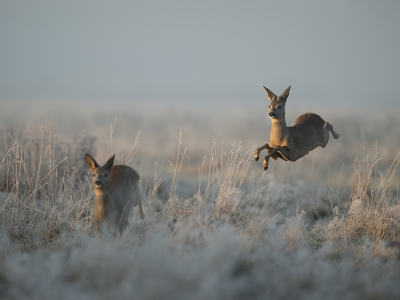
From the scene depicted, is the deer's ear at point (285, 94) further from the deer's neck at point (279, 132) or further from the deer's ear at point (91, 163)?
the deer's ear at point (91, 163)

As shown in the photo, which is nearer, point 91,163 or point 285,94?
point 285,94

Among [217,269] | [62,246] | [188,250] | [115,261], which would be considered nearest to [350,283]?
[217,269]

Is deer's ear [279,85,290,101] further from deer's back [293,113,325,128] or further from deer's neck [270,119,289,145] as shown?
deer's back [293,113,325,128]

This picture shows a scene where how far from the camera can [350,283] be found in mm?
5355

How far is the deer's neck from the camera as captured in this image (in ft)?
16.8

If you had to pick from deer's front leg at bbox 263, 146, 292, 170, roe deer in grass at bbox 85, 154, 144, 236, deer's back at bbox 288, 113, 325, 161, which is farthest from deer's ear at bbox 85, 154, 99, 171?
deer's back at bbox 288, 113, 325, 161

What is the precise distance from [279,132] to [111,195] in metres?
1.85

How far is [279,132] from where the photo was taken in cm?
512

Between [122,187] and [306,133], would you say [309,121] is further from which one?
[122,187]

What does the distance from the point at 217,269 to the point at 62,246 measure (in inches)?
102

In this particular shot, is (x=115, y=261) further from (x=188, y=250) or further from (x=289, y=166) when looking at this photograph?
(x=289, y=166)

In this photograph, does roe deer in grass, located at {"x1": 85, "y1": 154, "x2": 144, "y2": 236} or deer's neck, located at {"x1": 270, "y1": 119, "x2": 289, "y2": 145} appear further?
roe deer in grass, located at {"x1": 85, "y1": 154, "x2": 144, "y2": 236}

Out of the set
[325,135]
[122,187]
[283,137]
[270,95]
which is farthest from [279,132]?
[122,187]

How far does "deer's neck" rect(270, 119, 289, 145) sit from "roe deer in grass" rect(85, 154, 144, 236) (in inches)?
63.6
